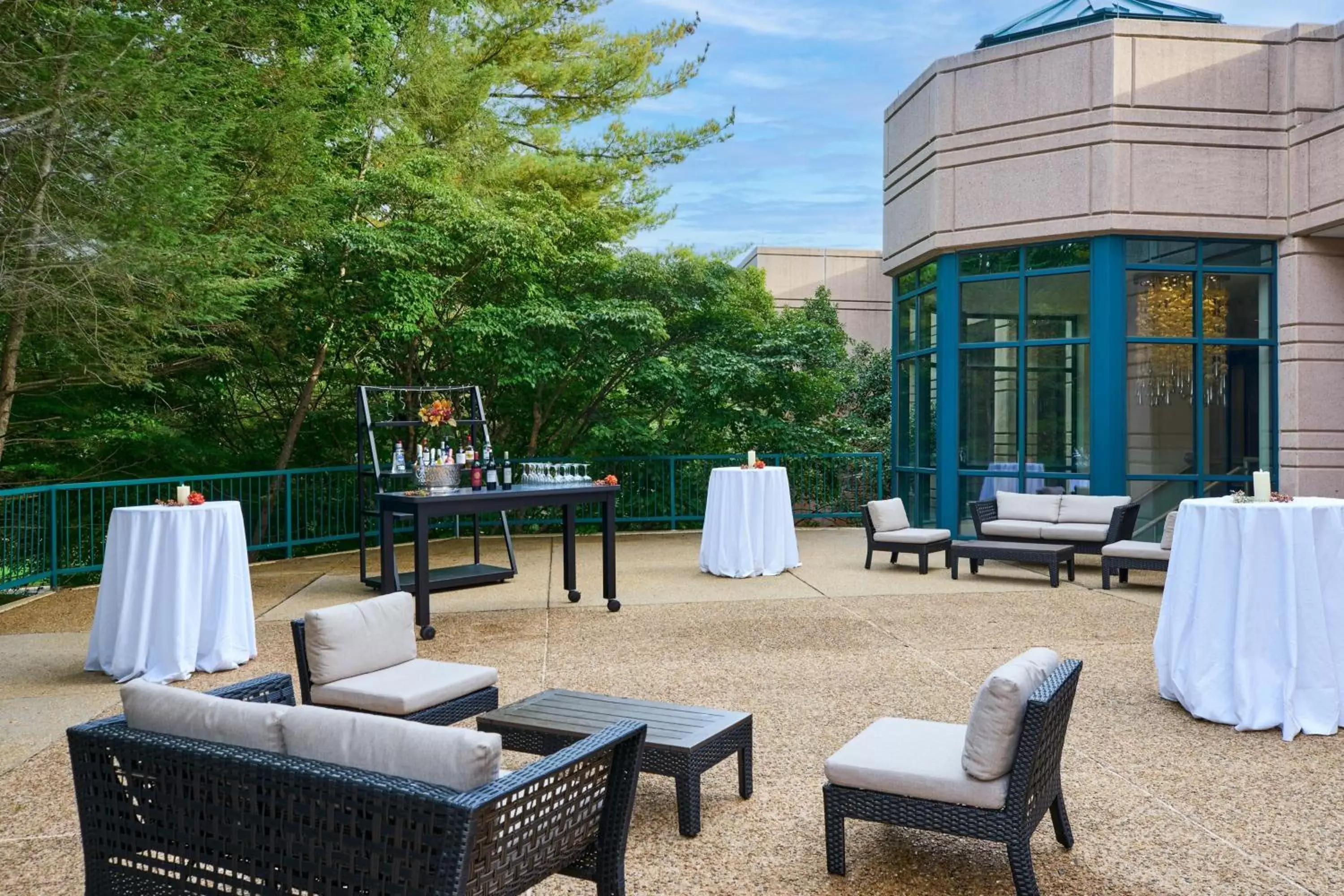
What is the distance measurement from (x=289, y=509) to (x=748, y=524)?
225 inches

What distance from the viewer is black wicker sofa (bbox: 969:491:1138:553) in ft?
35.6

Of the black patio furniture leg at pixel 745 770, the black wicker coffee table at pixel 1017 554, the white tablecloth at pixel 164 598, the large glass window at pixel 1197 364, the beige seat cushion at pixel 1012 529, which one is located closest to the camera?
the black patio furniture leg at pixel 745 770

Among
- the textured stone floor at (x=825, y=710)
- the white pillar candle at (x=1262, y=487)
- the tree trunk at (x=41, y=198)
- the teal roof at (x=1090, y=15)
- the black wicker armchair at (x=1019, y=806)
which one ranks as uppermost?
the teal roof at (x=1090, y=15)

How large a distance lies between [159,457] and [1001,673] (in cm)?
1431

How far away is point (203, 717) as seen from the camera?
2871 mm

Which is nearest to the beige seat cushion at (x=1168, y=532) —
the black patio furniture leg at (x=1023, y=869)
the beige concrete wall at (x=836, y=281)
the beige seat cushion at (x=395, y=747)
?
the black patio furniture leg at (x=1023, y=869)

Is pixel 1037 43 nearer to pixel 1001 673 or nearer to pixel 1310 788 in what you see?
pixel 1310 788

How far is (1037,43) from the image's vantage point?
40.7ft

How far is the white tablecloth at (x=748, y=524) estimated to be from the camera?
35.5 ft

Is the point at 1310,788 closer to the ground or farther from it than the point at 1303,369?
closer to the ground

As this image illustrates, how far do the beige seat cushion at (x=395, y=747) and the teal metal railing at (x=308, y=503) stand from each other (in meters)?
7.31

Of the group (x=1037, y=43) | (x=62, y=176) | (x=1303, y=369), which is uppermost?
(x=1037, y=43)

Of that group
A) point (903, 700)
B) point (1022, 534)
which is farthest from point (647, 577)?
point (903, 700)

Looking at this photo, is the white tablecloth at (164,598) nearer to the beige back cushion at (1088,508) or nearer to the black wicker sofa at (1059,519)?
the black wicker sofa at (1059,519)
